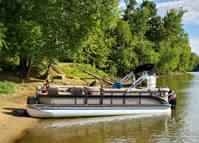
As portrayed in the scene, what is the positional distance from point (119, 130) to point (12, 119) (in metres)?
6.91

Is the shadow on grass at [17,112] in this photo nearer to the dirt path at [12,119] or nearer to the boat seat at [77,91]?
the dirt path at [12,119]

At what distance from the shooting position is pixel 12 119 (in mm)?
28125

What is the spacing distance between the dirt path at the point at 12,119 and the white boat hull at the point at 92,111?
83cm

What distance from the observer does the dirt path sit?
24.0m

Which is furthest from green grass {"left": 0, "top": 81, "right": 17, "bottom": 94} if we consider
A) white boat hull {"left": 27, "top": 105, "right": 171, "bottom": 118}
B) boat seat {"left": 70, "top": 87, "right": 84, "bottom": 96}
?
boat seat {"left": 70, "top": 87, "right": 84, "bottom": 96}

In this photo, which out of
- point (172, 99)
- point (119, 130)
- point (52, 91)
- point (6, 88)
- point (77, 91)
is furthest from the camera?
point (6, 88)

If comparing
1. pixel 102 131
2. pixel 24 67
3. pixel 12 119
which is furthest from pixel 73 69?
pixel 102 131

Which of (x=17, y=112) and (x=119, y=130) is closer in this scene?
(x=119, y=130)

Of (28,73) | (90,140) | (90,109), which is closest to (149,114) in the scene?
(90,109)

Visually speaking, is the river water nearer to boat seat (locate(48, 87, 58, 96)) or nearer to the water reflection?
the water reflection

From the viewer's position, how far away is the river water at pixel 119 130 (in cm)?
2402

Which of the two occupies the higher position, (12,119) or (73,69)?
(73,69)

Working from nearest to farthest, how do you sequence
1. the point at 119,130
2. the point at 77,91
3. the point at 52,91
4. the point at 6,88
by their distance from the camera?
1. the point at 119,130
2. the point at 52,91
3. the point at 77,91
4. the point at 6,88

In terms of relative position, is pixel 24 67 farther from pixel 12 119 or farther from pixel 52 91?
pixel 12 119
